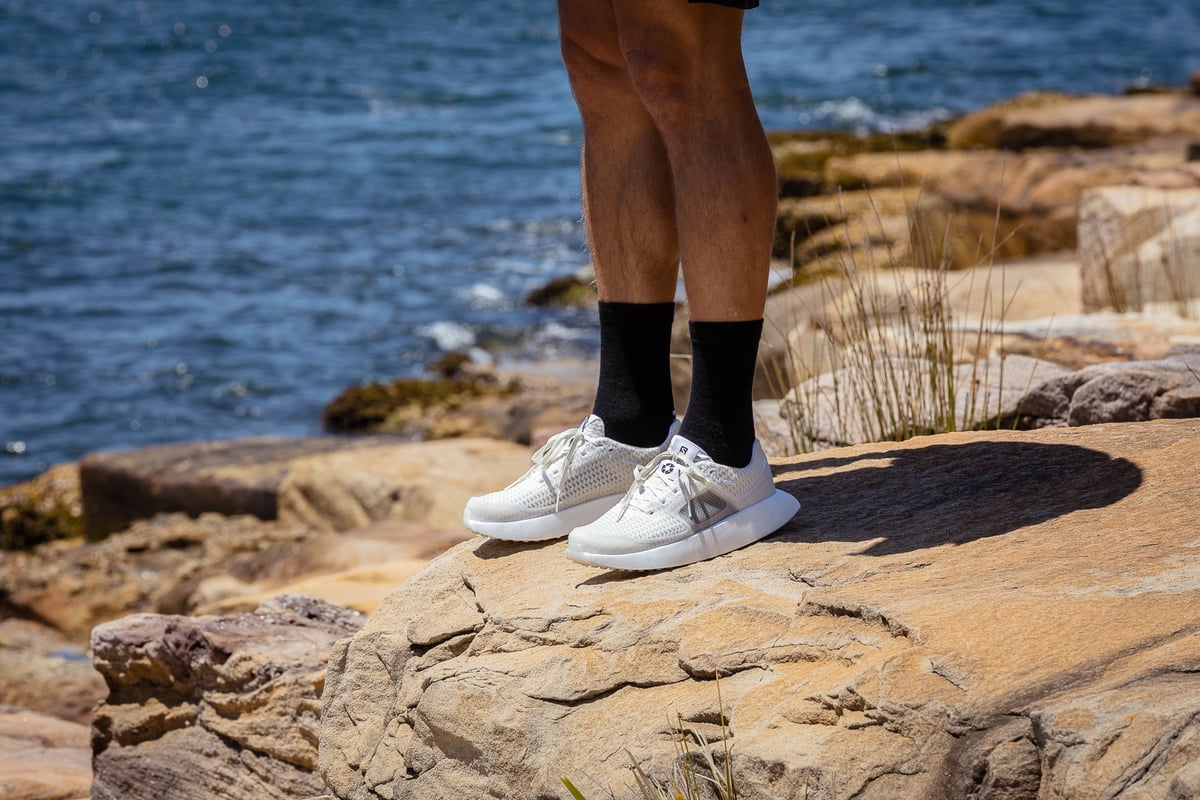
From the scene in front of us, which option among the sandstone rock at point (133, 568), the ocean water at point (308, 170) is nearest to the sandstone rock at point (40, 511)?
the sandstone rock at point (133, 568)

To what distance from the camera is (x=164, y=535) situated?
22.1 ft

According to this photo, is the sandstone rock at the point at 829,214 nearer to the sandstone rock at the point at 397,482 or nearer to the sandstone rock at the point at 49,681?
the sandstone rock at the point at 397,482

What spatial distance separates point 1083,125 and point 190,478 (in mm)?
9793

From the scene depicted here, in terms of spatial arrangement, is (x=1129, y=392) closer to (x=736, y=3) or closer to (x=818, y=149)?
(x=736, y=3)

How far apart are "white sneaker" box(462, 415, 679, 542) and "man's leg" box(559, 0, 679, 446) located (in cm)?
6

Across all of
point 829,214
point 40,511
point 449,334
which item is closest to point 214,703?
point 40,511

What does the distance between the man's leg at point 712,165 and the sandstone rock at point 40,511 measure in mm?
5950

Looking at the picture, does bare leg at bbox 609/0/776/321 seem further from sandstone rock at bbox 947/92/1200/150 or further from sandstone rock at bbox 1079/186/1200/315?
sandstone rock at bbox 947/92/1200/150

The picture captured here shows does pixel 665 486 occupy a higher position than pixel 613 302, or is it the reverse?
pixel 613 302

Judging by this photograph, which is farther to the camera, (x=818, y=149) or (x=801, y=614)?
(x=818, y=149)

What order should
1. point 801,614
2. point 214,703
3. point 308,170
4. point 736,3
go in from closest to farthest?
point 801,614 → point 736,3 → point 214,703 → point 308,170

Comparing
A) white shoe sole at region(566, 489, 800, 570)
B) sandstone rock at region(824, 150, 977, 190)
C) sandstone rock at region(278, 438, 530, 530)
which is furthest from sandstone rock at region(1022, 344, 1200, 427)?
sandstone rock at region(824, 150, 977, 190)

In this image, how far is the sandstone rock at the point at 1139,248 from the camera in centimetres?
541

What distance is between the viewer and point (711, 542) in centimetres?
239
